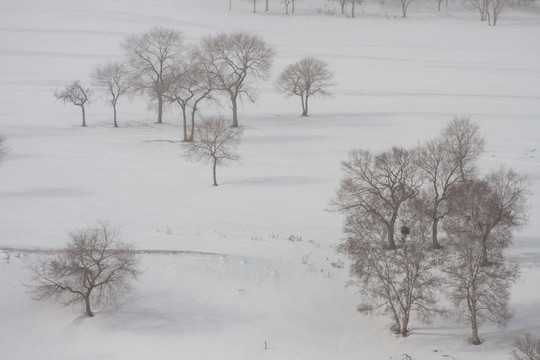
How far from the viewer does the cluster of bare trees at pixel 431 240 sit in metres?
20.8

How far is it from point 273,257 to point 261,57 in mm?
34783

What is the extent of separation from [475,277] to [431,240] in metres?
9.22

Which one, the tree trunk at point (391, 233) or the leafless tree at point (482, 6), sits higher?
the leafless tree at point (482, 6)

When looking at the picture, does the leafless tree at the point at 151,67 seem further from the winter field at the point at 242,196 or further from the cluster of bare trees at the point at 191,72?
the winter field at the point at 242,196

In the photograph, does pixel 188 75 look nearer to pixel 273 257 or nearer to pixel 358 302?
pixel 273 257

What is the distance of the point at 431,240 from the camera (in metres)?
28.8

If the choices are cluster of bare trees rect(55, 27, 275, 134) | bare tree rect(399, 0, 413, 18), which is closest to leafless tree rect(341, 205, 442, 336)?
cluster of bare trees rect(55, 27, 275, 134)

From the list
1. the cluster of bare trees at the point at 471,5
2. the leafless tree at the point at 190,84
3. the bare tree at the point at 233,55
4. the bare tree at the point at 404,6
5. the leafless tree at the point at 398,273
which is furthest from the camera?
the bare tree at the point at 404,6

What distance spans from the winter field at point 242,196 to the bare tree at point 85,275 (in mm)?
709

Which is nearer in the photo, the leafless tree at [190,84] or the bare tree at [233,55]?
the leafless tree at [190,84]

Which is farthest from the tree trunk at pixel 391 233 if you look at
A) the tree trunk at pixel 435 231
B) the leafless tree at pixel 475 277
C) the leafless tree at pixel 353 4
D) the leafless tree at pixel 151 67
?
the leafless tree at pixel 353 4

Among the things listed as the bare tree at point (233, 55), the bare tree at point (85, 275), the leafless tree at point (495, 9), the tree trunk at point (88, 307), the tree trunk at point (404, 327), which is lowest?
the tree trunk at point (404, 327)

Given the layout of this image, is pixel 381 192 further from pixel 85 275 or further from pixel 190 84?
pixel 190 84

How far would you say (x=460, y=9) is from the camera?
123 metres
